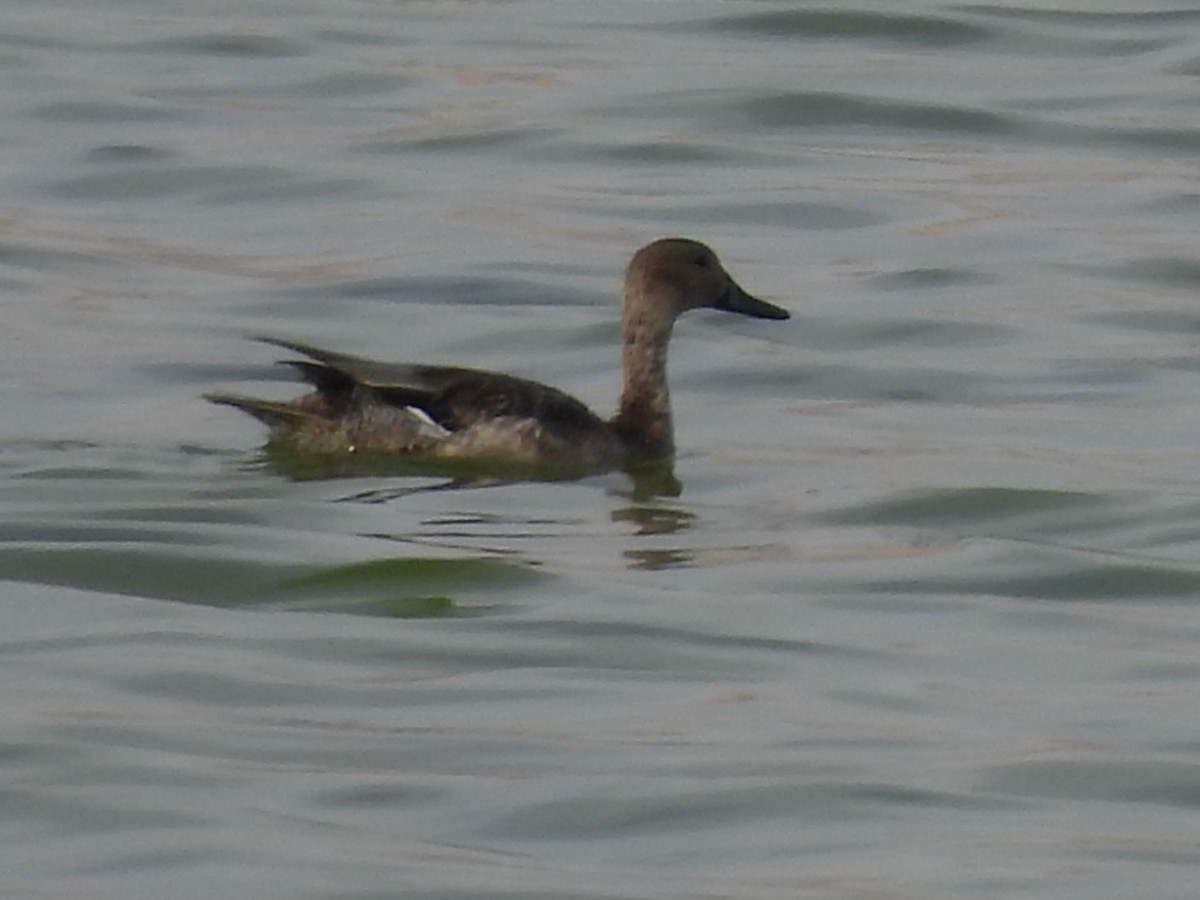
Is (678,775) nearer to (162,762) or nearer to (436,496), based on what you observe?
(162,762)

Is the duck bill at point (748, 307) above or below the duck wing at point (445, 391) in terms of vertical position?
above

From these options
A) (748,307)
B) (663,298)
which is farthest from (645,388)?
(748,307)

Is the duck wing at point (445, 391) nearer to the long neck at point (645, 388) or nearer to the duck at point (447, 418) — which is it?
the duck at point (447, 418)

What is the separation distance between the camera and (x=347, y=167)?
18.5 m

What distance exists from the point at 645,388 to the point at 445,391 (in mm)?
927

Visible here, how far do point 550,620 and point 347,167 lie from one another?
8323mm

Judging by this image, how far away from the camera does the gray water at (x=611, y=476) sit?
27.5ft

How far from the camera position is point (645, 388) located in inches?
521

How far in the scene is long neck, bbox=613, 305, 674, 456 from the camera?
1294 cm

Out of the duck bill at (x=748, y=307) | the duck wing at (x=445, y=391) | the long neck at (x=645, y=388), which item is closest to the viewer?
the duck wing at (x=445, y=391)

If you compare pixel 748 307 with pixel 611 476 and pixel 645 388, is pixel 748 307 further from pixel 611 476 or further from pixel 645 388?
pixel 611 476

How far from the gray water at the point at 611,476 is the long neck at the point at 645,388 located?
0.47 feet

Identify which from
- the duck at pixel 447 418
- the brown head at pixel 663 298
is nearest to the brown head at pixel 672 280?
the brown head at pixel 663 298

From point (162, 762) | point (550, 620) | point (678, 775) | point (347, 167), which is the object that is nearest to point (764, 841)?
point (678, 775)
